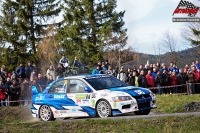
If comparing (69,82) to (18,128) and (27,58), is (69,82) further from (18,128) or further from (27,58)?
(27,58)

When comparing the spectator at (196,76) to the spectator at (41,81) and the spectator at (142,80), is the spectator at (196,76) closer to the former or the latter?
the spectator at (142,80)

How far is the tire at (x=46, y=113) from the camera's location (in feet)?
53.4

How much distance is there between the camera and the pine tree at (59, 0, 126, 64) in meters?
42.5

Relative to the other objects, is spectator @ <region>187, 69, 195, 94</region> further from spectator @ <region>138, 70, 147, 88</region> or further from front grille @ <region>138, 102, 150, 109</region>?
front grille @ <region>138, 102, 150, 109</region>

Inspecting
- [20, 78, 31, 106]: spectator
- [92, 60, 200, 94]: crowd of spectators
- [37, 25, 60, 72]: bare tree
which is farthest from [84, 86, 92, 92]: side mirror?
[37, 25, 60, 72]: bare tree

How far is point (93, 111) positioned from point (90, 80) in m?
1.40

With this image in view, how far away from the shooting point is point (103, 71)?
23.0 m

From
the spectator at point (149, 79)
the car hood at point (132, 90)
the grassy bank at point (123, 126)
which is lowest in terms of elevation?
the grassy bank at point (123, 126)

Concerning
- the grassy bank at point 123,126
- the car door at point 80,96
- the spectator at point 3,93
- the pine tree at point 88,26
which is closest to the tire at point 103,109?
the car door at point 80,96

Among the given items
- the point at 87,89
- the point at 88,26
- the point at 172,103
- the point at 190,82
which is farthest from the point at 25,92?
the point at 88,26

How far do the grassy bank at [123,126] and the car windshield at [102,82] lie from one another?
2892 millimetres

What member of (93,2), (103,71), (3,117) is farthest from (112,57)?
(3,117)

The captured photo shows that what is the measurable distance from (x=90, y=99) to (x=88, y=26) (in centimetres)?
2915

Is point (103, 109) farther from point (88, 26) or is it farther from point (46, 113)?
point (88, 26)
